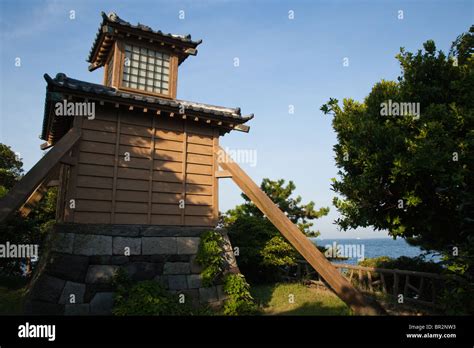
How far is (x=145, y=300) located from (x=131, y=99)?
19.5 ft

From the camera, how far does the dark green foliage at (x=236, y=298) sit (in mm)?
9617

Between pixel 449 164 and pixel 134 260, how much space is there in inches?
363

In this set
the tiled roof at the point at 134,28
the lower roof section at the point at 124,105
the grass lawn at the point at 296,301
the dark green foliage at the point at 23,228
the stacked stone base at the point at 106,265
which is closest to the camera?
the stacked stone base at the point at 106,265

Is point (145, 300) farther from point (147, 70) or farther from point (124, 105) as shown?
point (147, 70)

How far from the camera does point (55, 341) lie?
5.86 meters

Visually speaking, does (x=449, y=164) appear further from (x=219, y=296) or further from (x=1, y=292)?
(x=1, y=292)

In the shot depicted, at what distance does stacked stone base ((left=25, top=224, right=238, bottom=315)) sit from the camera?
8297mm

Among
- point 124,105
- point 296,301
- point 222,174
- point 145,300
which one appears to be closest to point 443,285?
point 296,301

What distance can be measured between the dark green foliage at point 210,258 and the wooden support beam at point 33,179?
16.1ft

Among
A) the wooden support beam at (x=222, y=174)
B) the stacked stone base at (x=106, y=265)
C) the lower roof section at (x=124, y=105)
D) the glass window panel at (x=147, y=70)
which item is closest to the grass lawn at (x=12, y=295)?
the stacked stone base at (x=106, y=265)

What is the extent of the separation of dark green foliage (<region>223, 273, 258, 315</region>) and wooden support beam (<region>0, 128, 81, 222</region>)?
616 centimetres

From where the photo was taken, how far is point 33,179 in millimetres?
8070

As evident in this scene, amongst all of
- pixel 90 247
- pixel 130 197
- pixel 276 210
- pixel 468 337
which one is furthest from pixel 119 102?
pixel 468 337

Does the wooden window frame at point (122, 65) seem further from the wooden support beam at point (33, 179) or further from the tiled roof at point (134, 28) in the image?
the wooden support beam at point (33, 179)
